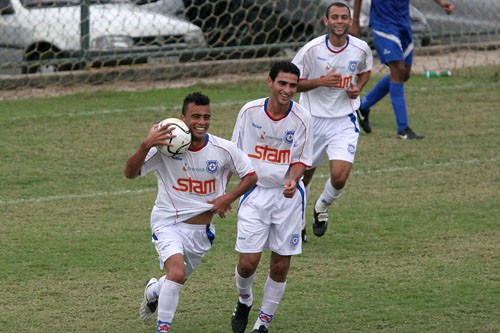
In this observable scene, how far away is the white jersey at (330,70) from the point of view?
8.78 metres

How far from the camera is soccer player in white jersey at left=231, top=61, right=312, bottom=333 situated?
6484 millimetres

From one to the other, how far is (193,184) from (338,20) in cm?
289

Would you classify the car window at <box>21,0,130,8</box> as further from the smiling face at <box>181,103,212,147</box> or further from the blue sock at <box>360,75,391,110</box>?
the smiling face at <box>181,103,212,147</box>

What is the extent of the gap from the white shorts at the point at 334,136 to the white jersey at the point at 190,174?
7.78 feet

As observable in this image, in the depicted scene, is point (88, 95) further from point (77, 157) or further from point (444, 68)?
point (444, 68)

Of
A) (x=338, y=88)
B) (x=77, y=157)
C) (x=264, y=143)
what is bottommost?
(x=77, y=157)

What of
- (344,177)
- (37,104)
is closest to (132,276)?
(344,177)

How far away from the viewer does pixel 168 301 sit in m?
6.02

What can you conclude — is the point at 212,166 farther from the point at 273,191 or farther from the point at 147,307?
the point at 147,307

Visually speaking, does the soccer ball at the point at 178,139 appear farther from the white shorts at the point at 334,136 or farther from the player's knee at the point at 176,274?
the white shorts at the point at 334,136

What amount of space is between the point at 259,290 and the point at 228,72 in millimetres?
8170

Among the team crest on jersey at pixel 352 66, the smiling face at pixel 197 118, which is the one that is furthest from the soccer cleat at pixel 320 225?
the smiling face at pixel 197 118

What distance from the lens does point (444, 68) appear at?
52.4ft

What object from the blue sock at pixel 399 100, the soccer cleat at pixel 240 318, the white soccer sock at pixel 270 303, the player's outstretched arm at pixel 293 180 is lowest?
the blue sock at pixel 399 100
